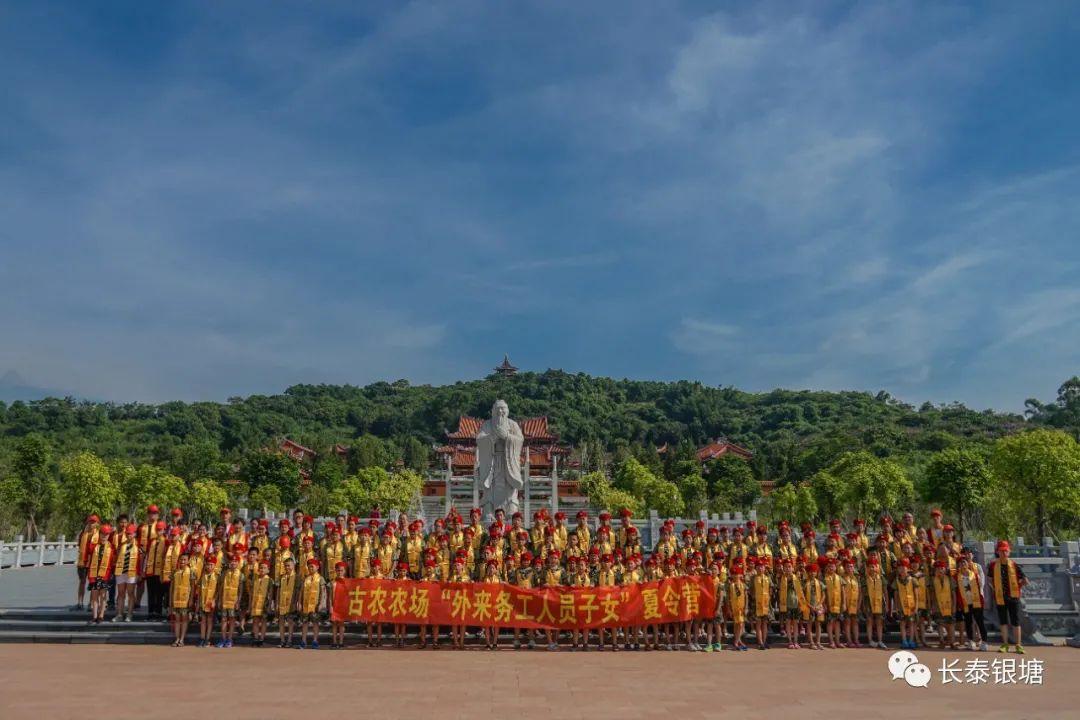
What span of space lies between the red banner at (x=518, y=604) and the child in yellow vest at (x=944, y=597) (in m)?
3.00

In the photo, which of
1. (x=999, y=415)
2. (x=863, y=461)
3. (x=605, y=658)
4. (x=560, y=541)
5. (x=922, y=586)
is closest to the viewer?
(x=605, y=658)

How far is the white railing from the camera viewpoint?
68.9 ft

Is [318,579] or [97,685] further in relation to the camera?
[318,579]

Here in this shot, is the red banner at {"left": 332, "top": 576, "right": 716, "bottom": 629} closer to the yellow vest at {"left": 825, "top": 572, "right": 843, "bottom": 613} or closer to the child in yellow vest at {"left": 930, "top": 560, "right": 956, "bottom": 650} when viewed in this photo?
the yellow vest at {"left": 825, "top": 572, "right": 843, "bottom": 613}

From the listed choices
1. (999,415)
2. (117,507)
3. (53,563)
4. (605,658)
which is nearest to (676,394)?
(999,415)

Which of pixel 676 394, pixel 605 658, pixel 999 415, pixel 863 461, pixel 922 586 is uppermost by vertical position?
pixel 676 394

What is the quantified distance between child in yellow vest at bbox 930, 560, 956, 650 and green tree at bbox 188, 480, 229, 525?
97.1 feet

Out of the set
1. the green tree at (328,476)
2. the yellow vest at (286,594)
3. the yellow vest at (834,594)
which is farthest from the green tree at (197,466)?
the yellow vest at (834,594)

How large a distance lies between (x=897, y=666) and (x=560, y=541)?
499 centimetres

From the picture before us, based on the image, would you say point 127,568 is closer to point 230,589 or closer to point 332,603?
point 230,589

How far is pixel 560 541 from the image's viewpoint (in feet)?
39.4

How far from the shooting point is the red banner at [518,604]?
10359mm

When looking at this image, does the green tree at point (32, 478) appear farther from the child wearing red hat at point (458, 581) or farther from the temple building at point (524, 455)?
the child wearing red hat at point (458, 581)

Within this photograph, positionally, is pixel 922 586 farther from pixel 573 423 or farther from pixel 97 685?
pixel 573 423
